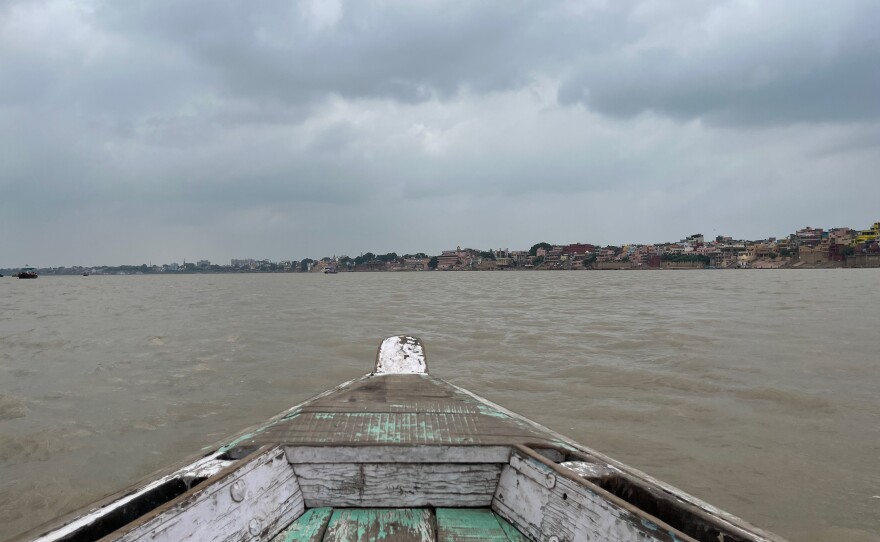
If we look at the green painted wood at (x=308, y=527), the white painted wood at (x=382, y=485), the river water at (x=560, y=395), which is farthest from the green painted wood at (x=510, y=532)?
the river water at (x=560, y=395)

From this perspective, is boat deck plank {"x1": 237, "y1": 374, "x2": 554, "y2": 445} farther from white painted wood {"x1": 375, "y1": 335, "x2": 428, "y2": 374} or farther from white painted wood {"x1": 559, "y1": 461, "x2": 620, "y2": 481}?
white painted wood {"x1": 375, "y1": 335, "x2": 428, "y2": 374}

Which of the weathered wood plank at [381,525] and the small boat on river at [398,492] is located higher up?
the small boat on river at [398,492]

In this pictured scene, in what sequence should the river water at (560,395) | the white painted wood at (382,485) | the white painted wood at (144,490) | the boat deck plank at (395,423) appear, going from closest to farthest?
the white painted wood at (144,490) → the white painted wood at (382,485) → the boat deck plank at (395,423) → the river water at (560,395)

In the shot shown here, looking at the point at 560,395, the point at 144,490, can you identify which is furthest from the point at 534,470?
the point at 560,395

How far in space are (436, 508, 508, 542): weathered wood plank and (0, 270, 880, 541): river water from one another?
247 cm

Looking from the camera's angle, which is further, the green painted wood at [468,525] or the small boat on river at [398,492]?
the green painted wood at [468,525]

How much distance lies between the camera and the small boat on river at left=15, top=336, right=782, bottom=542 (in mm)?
1815

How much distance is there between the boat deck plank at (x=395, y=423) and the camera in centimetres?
258

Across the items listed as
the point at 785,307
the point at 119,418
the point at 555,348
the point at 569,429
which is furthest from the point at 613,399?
the point at 785,307

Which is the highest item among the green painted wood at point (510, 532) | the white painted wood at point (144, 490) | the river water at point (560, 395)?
the white painted wood at point (144, 490)

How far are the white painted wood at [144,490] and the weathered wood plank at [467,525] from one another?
118 cm

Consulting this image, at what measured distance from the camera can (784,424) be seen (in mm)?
5211

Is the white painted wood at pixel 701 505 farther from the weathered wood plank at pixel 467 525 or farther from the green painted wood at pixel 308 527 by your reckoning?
the green painted wood at pixel 308 527

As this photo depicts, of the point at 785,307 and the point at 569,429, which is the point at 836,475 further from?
the point at 785,307
